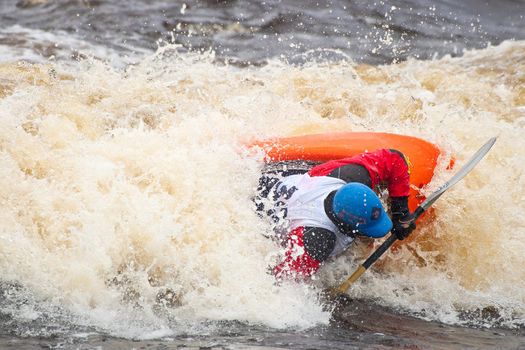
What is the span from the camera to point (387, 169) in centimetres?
471

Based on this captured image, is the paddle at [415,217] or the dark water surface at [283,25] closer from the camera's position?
the paddle at [415,217]

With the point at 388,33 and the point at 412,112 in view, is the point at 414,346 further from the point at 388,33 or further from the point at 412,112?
the point at 388,33

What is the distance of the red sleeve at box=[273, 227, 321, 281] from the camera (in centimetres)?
428

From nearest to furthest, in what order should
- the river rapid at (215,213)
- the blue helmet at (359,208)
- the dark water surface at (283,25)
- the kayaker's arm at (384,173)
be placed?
1. the river rapid at (215,213)
2. the blue helmet at (359,208)
3. the kayaker's arm at (384,173)
4. the dark water surface at (283,25)

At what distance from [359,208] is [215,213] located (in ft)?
3.50

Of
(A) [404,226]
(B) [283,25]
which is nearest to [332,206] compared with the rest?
(A) [404,226]

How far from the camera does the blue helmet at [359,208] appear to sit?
4.21 m

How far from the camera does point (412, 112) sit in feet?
22.9

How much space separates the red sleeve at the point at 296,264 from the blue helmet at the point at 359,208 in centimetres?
30

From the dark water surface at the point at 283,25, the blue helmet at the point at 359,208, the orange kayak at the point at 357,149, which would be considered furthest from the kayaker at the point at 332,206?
the dark water surface at the point at 283,25

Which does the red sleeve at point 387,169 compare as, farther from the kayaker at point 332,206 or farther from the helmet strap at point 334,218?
the helmet strap at point 334,218

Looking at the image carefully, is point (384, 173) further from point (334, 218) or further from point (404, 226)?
point (334, 218)

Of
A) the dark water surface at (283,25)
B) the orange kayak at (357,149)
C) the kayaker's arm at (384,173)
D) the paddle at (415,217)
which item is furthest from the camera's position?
the dark water surface at (283,25)

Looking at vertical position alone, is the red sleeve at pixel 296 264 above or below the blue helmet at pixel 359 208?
below
